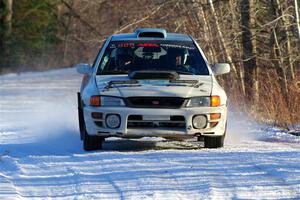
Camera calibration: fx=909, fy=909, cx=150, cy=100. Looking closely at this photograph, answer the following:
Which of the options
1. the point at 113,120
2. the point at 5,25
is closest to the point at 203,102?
the point at 113,120

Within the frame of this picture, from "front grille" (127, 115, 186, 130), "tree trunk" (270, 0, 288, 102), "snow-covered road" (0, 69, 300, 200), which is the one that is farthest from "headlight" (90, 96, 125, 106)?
"tree trunk" (270, 0, 288, 102)

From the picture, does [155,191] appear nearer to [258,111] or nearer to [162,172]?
[162,172]

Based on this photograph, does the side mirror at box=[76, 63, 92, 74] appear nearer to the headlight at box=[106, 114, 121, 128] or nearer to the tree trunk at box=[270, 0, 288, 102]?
the headlight at box=[106, 114, 121, 128]

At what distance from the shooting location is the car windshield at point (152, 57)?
1201 centimetres

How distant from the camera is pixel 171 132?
10883mm

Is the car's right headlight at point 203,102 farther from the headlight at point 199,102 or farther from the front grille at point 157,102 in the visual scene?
the front grille at point 157,102

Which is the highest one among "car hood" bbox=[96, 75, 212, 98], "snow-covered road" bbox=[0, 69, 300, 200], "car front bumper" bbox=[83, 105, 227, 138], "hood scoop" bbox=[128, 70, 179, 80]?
"hood scoop" bbox=[128, 70, 179, 80]

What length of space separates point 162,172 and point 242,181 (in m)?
0.91

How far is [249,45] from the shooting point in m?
22.6

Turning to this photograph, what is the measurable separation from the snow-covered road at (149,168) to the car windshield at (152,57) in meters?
1.04

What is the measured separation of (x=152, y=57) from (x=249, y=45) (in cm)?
1066

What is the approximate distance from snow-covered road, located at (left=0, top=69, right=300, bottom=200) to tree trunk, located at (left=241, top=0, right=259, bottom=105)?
6.85 m

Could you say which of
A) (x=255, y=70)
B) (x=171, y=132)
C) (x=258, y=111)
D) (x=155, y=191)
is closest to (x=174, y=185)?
(x=155, y=191)

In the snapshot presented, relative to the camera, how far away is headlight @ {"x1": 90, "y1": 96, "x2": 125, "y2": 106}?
35.8 feet
